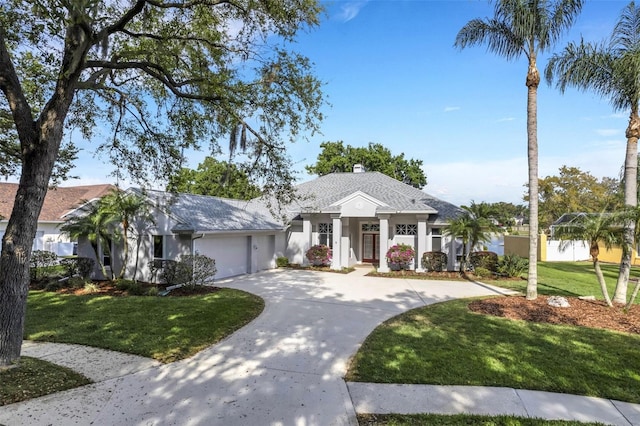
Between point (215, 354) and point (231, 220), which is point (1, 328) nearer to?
point (215, 354)

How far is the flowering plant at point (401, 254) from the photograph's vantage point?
17.8 meters

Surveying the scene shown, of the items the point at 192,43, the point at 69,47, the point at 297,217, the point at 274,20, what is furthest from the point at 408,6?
the point at 297,217

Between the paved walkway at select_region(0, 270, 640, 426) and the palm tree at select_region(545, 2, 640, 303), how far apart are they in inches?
290

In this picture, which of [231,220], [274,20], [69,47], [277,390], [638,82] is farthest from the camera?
[231,220]

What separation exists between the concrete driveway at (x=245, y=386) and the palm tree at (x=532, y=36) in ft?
18.3

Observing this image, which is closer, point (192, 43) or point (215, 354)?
point (215, 354)

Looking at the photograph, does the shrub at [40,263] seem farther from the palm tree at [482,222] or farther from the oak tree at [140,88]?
the palm tree at [482,222]

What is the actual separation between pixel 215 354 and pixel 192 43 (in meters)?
6.44

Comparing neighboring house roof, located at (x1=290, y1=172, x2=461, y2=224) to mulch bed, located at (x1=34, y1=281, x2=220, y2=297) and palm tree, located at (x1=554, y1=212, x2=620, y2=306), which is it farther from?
palm tree, located at (x1=554, y1=212, x2=620, y2=306)

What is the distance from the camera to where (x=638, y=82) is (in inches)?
376

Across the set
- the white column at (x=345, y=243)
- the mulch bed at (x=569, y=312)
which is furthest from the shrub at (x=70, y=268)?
the mulch bed at (x=569, y=312)

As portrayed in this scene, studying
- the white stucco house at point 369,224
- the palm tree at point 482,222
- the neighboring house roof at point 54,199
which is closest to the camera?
the palm tree at point 482,222

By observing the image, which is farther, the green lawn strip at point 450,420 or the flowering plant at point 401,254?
the flowering plant at point 401,254

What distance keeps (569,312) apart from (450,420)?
7.33 metres
